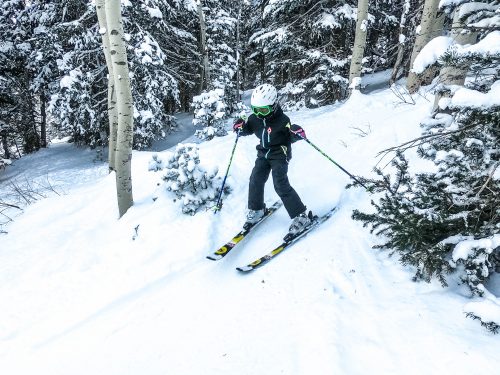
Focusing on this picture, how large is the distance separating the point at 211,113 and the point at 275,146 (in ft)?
23.0

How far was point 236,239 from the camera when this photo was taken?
202 inches

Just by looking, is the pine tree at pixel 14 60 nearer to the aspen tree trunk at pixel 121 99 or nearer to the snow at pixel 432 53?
the aspen tree trunk at pixel 121 99

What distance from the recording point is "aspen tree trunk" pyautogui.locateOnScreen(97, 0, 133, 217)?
217 inches

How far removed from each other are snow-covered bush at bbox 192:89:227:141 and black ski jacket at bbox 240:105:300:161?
6.56 m

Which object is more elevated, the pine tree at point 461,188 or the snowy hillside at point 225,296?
the pine tree at point 461,188

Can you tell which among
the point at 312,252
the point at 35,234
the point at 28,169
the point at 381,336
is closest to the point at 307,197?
the point at 312,252

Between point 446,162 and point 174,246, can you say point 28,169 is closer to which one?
point 174,246

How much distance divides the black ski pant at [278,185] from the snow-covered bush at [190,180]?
0.77 m

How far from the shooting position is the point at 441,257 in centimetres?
321

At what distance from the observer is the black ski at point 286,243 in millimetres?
4428

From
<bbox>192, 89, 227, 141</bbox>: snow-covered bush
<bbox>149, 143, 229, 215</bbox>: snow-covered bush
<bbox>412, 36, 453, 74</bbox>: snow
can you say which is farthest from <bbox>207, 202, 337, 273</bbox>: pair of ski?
<bbox>192, 89, 227, 141</bbox>: snow-covered bush

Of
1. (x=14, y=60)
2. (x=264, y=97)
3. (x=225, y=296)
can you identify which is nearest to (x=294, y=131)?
(x=264, y=97)

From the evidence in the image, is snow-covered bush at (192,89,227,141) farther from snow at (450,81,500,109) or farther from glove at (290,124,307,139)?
snow at (450,81,500,109)

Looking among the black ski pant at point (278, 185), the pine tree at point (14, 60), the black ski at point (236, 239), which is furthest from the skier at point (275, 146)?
the pine tree at point (14, 60)
